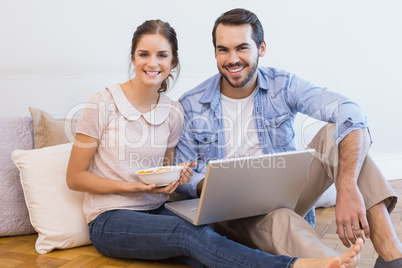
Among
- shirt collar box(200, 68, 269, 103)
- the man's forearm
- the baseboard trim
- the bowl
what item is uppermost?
shirt collar box(200, 68, 269, 103)

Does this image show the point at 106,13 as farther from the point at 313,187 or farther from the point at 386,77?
the point at 386,77

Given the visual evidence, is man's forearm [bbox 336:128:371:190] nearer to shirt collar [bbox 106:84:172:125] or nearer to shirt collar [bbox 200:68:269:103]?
shirt collar [bbox 200:68:269:103]

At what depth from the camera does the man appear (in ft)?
5.93

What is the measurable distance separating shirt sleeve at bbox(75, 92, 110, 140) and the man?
1.32 feet

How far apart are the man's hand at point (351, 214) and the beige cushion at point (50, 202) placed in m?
1.09

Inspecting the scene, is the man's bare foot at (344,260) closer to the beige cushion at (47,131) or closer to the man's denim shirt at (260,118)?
the man's denim shirt at (260,118)

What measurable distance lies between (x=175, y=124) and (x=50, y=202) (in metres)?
0.64

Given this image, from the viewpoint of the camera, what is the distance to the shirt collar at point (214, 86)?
225 cm

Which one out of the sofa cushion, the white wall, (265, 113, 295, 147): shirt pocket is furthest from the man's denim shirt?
the white wall

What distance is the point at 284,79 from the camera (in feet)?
7.39

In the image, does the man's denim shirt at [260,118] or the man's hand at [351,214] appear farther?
the man's denim shirt at [260,118]

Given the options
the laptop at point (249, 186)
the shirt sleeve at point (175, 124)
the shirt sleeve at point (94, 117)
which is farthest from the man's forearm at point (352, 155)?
the shirt sleeve at point (94, 117)

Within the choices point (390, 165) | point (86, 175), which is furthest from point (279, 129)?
point (390, 165)

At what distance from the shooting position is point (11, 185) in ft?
7.59
